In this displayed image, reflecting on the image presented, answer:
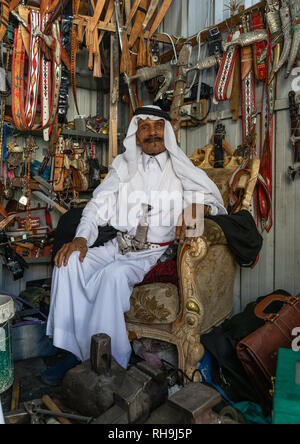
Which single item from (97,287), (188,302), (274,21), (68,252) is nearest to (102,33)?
(274,21)

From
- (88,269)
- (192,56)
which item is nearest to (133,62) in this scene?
(192,56)

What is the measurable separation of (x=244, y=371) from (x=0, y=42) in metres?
3.60

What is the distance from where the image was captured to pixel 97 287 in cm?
208

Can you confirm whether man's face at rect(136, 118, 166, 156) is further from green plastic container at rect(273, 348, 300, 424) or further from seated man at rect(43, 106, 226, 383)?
green plastic container at rect(273, 348, 300, 424)

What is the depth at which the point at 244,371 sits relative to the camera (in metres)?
1.99

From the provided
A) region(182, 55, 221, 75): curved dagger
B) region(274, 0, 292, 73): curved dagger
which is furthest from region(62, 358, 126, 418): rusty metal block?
region(182, 55, 221, 75): curved dagger

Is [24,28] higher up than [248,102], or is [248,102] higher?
[24,28]

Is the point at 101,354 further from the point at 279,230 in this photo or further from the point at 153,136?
the point at 279,230

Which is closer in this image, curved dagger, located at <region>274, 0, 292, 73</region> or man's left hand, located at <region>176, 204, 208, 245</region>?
man's left hand, located at <region>176, 204, 208, 245</region>

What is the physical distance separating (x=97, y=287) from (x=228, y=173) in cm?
150

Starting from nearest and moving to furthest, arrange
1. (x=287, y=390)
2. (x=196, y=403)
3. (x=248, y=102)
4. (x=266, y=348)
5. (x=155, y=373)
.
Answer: (x=196, y=403)
(x=287, y=390)
(x=155, y=373)
(x=266, y=348)
(x=248, y=102)

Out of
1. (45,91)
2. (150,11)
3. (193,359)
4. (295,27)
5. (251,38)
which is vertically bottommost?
(193,359)

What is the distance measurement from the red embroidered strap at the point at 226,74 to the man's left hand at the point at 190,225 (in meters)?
1.39

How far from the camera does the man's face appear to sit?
267 cm
